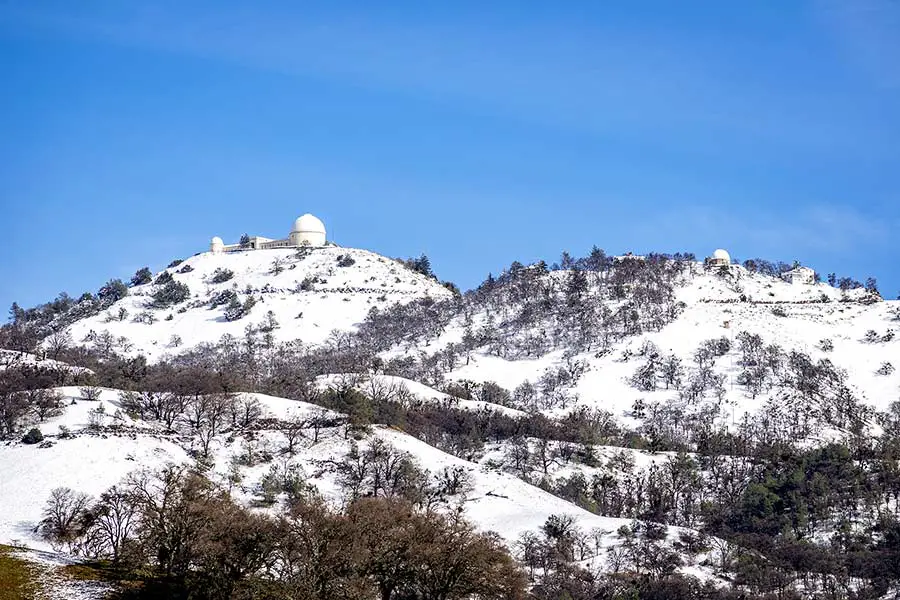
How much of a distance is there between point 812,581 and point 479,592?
112 feet

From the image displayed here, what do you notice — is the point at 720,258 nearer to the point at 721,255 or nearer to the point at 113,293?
the point at 721,255

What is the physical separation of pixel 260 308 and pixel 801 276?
98.8 meters

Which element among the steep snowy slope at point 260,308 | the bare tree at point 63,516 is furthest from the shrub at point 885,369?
the bare tree at point 63,516

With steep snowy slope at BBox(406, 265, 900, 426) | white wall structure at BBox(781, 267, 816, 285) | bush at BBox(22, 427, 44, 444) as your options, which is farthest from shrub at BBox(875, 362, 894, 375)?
bush at BBox(22, 427, 44, 444)

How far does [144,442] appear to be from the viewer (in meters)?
83.9

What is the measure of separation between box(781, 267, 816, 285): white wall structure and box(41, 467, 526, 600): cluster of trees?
140 m

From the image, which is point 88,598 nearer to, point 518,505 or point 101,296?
point 518,505

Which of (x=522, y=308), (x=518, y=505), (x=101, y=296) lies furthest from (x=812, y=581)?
(x=101, y=296)

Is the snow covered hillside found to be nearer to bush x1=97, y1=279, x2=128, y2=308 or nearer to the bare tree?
the bare tree

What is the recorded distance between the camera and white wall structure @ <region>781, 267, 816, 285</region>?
18275cm

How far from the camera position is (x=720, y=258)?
7382 inches

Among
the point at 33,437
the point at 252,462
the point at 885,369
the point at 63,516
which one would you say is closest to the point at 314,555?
the point at 63,516

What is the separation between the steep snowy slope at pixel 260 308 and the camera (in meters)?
169

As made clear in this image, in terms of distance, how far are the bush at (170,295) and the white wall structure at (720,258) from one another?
3905 inches
